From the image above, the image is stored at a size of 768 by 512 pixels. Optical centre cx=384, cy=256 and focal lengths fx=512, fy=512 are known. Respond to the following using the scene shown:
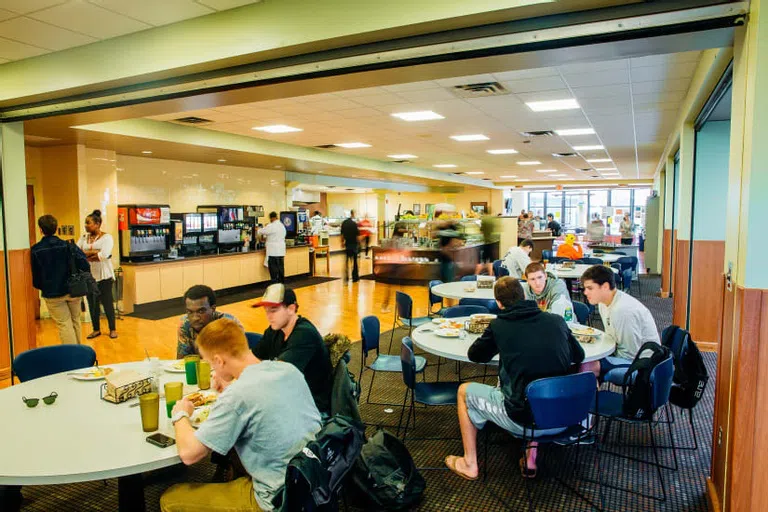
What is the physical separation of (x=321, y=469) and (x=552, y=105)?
6167mm

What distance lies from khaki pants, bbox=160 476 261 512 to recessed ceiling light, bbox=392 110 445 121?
594cm

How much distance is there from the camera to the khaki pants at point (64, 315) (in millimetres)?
5875

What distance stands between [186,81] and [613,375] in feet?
13.5

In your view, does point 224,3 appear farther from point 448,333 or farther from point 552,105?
point 552,105

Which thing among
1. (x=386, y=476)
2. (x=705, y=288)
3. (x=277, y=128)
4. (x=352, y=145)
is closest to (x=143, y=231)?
(x=277, y=128)

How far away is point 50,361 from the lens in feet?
11.0

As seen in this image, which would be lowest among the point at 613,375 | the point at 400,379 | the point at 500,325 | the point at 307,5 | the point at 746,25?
the point at 400,379

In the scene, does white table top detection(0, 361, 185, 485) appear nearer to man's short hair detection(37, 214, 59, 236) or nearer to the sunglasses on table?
the sunglasses on table

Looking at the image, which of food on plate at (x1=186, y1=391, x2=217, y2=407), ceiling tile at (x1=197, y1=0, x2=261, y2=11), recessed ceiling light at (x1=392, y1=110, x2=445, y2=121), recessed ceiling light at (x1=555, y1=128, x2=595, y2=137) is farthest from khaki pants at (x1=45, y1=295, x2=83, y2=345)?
recessed ceiling light at (x1=555, y1=128, x2=595, y2=137)

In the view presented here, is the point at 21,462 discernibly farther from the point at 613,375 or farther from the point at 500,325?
the point at 613,375

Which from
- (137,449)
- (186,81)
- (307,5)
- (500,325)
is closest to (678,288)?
(500,325)

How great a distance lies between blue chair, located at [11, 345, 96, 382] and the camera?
10.7 ft

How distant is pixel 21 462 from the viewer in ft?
6.71

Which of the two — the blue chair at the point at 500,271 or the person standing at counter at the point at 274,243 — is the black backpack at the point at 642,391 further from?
the person standing at counter at the point at 274,243
